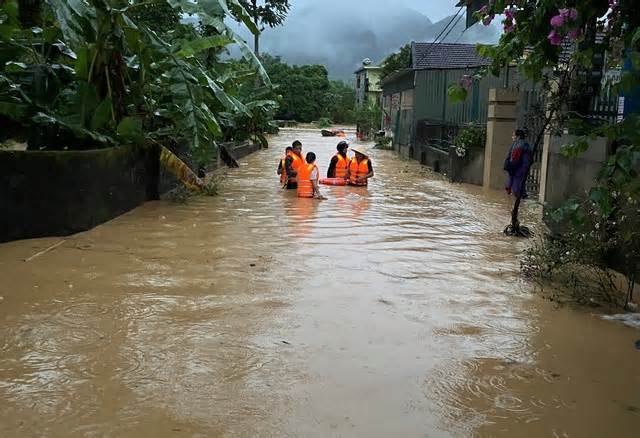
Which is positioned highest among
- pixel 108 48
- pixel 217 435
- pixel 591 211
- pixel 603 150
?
pixel 108 48

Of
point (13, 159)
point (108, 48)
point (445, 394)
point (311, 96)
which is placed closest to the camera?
point (445, 394)

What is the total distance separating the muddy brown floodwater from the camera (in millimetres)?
3725

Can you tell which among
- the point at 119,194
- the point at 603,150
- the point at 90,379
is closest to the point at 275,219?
the point at 119,194

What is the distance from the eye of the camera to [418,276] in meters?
7.00

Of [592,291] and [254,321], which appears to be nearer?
[254,321]

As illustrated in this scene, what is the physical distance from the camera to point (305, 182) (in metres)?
12.9

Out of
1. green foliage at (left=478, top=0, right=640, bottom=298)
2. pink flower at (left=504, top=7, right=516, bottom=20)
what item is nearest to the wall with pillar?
green foliage at (left=478, top=0, right=640, bottom=298)

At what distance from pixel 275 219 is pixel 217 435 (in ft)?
23.1

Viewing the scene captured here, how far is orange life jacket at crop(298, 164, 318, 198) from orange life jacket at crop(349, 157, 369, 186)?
236 centimetres

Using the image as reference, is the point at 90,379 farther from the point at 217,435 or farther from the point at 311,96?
the point at 311,96

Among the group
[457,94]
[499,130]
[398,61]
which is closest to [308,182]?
[499,130]

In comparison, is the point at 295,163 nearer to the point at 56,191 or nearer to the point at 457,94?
the point at 56,191

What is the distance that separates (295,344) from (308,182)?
8215 mm

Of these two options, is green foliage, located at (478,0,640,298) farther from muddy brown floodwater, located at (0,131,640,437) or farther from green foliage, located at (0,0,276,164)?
green foliage, located at (0,0,276,164)
